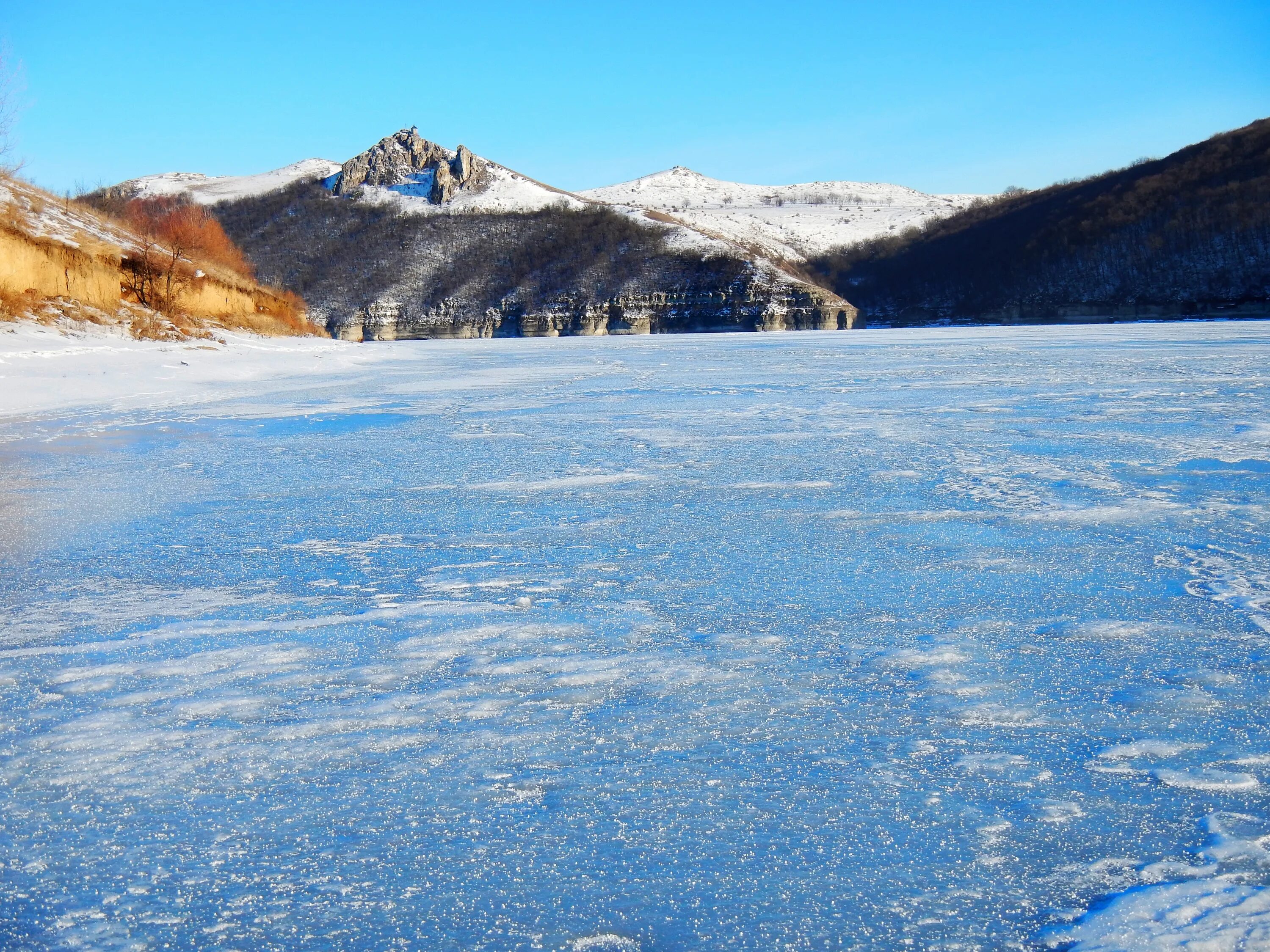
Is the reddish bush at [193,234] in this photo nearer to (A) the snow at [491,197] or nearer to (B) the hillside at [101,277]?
(B) the hillside at [101,277]

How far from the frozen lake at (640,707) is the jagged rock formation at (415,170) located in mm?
99999

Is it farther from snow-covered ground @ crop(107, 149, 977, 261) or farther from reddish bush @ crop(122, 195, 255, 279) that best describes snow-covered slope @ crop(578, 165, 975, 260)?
reddish bush @ crop(122, 195, 255, 279)

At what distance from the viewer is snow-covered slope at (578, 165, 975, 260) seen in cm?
11719

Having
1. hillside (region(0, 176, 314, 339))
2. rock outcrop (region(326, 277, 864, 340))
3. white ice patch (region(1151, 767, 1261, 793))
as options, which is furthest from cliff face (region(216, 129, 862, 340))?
white ice patch (region(1151, 767, 1261, 793))

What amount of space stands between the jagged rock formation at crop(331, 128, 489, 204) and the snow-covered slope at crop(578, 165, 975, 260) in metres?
13.8

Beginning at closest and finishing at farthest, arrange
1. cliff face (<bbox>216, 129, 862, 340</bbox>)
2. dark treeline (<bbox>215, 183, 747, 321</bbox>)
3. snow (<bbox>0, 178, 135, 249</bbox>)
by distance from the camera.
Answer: snow (<bbox>0, 178, 135, 249</bbox>) → cliff face (<bbox>216, 129, 862, 340</bbox>) → dark treeline (<bbox>215, 183, 747, 321</bbox>)

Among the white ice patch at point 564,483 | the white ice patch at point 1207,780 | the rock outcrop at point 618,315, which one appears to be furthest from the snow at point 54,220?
the rock outcrop at point 618,315

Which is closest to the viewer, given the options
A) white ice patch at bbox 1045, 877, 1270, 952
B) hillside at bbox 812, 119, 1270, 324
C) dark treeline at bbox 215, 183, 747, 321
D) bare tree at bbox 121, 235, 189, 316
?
white ice patch at bbox 1045, 877, 1270, 952

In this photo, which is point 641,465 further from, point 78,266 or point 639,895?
point 78,266

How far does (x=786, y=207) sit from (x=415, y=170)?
64916 millimetres

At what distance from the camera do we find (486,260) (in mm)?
88250

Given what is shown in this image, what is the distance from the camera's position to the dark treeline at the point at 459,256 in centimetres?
8331

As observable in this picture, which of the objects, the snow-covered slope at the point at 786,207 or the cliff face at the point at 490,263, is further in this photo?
the snow-covered slope at the point at 786,207

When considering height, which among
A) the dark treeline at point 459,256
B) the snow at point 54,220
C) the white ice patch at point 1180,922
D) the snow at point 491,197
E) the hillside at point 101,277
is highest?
the snow at point 491,197
